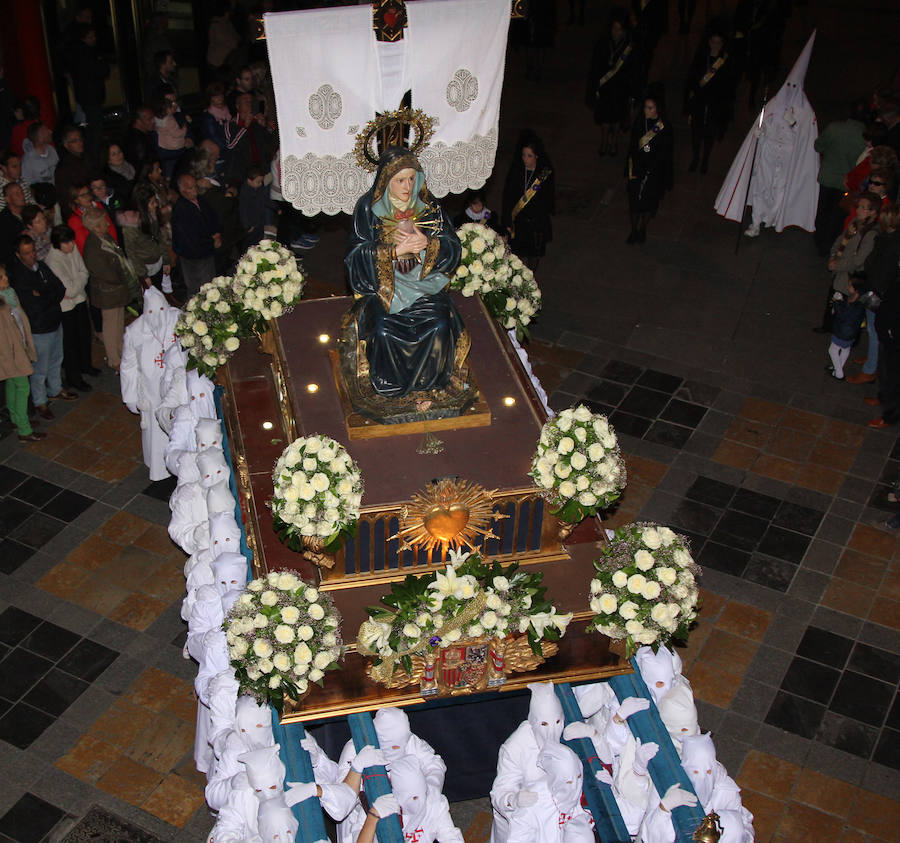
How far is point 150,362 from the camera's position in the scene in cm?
980

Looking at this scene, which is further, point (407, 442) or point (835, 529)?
point (835, 529)

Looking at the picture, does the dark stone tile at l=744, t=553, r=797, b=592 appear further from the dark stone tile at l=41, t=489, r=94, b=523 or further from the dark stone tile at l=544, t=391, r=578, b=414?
the dark stone tile at l=41, t=489, r=94, b=523

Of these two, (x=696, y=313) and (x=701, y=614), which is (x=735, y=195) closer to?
(x=696, y=313)

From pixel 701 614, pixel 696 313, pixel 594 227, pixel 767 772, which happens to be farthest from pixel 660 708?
pixel 594 227

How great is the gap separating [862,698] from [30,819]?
5.84 metres

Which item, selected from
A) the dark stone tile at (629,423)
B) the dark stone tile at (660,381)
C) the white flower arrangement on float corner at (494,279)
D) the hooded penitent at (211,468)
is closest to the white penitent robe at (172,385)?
the hooded penitent at (211,468)

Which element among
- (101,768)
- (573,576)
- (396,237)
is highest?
(396,237)

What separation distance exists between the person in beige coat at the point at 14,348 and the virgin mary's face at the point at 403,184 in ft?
12.6

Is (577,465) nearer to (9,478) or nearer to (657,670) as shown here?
(657,670)

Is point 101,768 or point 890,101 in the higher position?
point 890,101

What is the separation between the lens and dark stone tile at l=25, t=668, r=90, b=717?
834 cm

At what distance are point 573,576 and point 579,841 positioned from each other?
1.75 metres

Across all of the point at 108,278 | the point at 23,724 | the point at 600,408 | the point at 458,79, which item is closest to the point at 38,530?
the point at 23,724

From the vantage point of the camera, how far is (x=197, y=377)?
30.9ft
